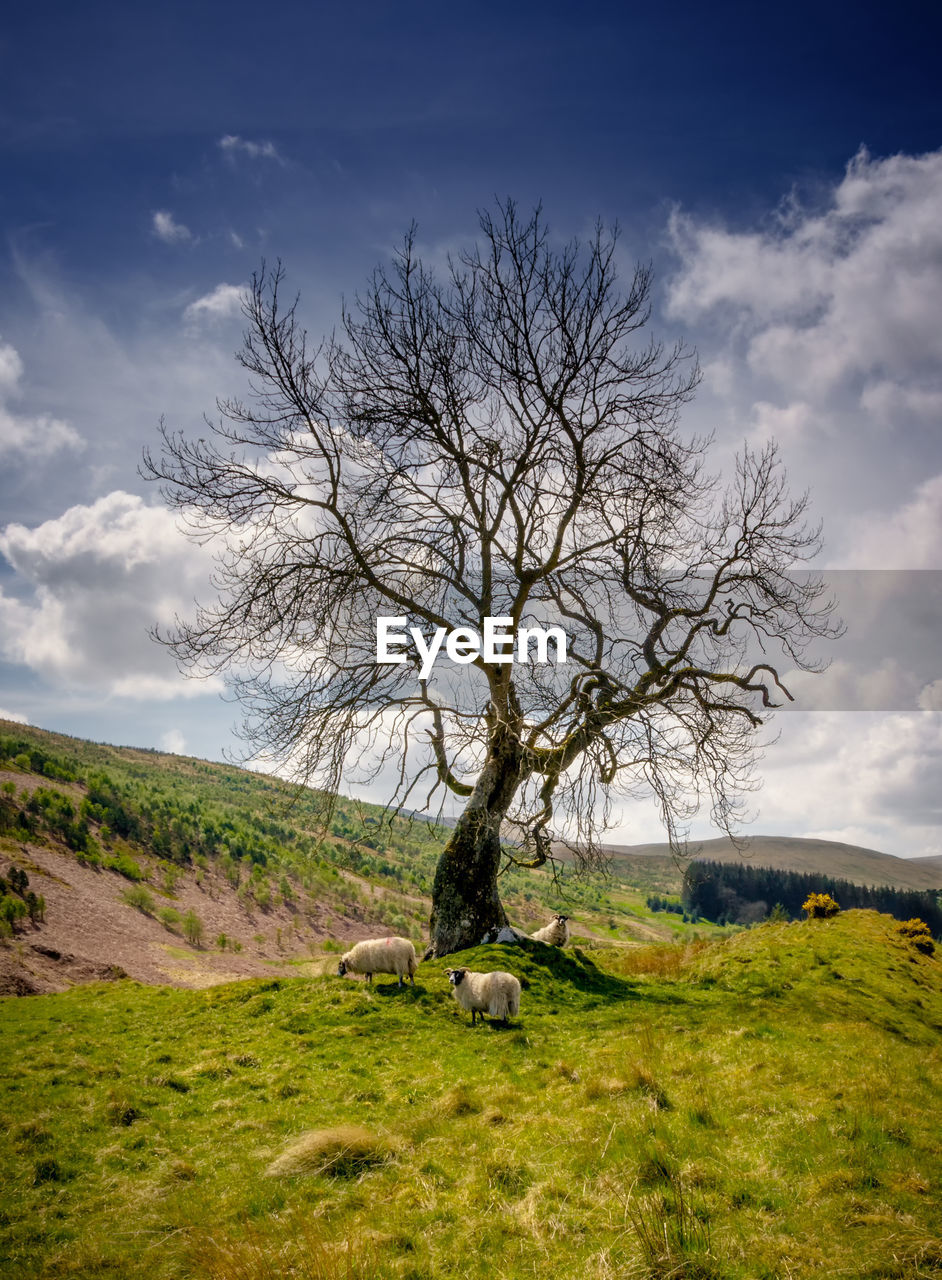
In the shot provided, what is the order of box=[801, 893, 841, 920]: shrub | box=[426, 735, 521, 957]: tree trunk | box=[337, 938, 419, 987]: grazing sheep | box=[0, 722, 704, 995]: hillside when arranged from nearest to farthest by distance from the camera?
box=[337, 938, 419, 987]: grazing sheep, box=[426, 735, 521, 957]: tree trunk, box=[0, 722, 704, 995]: hillside, box=[801, 893, 841, 920]: shrub

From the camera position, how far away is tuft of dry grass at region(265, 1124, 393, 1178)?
16.3ft

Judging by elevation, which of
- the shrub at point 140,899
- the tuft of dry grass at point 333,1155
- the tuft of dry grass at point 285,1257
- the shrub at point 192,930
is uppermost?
the tuft of dry grass at point 285,1257

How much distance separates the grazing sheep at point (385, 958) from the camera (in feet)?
36.0

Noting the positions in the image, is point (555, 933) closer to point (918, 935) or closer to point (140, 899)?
point (918, 935)

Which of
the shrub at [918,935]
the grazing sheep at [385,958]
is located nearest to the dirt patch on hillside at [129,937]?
the grazing sheep at [385,958]

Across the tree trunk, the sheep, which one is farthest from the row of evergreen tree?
the sheep

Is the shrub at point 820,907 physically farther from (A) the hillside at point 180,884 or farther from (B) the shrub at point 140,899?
(B) the shrub at point 140,899

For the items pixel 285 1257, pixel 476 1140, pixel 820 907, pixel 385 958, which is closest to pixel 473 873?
pixel 385 958

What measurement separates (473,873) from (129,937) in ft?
53.1

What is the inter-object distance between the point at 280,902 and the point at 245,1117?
32883 mm

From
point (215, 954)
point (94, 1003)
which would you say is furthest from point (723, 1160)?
point (215, 954)

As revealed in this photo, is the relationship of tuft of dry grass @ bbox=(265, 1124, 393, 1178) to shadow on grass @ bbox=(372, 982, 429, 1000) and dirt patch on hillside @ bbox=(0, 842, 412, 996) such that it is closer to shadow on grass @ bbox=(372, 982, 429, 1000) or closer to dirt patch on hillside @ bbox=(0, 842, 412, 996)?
shadow on grass @ bbox=(372, 982, 429, 1000)

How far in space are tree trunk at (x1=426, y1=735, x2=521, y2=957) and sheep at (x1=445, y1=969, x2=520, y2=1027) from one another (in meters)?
3.68

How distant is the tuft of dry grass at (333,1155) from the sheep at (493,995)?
14.4 feet
